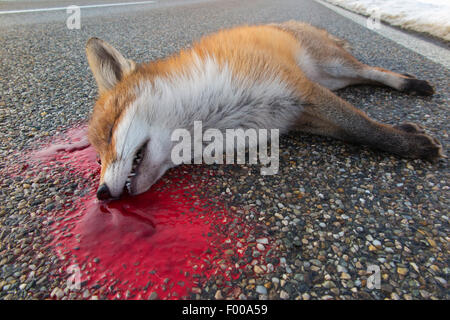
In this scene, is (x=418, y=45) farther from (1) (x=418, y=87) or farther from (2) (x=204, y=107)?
(2) (x=204, y=107)

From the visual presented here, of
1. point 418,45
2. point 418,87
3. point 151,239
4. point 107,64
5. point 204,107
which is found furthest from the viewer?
point 418,45

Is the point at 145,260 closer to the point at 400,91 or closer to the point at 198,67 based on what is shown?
the point at 198,67

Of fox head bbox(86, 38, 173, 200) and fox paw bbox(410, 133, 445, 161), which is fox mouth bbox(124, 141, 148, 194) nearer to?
fox head bbox(86, 38, 173, 200)

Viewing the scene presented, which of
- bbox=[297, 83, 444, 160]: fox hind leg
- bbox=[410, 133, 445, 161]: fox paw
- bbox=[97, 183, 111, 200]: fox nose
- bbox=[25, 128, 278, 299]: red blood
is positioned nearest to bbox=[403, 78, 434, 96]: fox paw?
bbox=[297, 83, 444, 160]: fox hind leg

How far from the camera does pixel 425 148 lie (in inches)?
68.5

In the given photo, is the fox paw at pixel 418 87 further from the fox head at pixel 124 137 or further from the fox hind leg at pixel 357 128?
the fox head at pixel 124 137

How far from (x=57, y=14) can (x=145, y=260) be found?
7.38 meters

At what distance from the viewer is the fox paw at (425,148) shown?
173 centimetres

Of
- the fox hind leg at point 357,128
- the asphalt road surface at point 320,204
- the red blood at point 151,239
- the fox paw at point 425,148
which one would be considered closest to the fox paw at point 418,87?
the asphalt road surface at point 320,204

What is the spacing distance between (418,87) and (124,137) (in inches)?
96.2

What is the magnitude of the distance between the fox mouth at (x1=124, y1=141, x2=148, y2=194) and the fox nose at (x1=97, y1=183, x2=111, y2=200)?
109 mm

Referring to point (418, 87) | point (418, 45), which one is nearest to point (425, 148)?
point (418, 87)

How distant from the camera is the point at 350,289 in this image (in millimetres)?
1062
